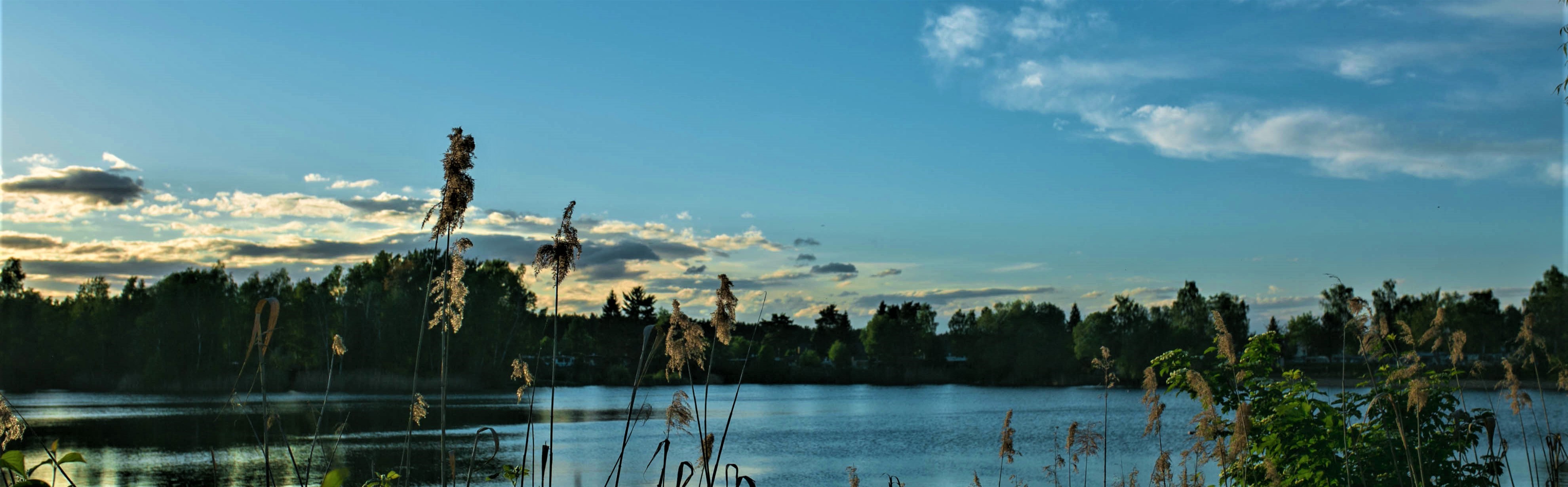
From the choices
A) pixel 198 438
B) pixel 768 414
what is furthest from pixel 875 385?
pixel 198 438

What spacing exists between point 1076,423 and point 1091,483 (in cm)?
1585

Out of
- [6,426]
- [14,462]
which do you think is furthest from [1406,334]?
[6,426]

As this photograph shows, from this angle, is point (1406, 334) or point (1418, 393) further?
point (1406, 334)

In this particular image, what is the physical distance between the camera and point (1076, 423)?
271 inches

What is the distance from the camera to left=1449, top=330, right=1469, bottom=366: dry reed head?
5297 mm

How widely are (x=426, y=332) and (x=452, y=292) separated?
164 feet

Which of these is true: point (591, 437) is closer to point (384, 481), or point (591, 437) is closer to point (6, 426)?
point (384, 481)

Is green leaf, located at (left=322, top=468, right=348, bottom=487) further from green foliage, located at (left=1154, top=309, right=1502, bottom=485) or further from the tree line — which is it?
the tree line

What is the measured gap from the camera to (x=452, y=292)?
3.15m

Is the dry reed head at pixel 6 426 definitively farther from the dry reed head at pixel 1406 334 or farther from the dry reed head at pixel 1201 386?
the dry reed head at pixel 1406 334

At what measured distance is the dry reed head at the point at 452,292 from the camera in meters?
3.06

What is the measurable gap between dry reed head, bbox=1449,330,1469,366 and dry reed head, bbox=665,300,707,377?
170 inches

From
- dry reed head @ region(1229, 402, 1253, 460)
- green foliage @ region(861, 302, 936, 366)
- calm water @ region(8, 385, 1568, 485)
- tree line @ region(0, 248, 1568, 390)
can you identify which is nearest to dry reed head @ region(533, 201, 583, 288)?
dry reed head @ region(1229, 402, 1253, 460)

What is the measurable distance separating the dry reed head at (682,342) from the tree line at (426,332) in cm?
4081
